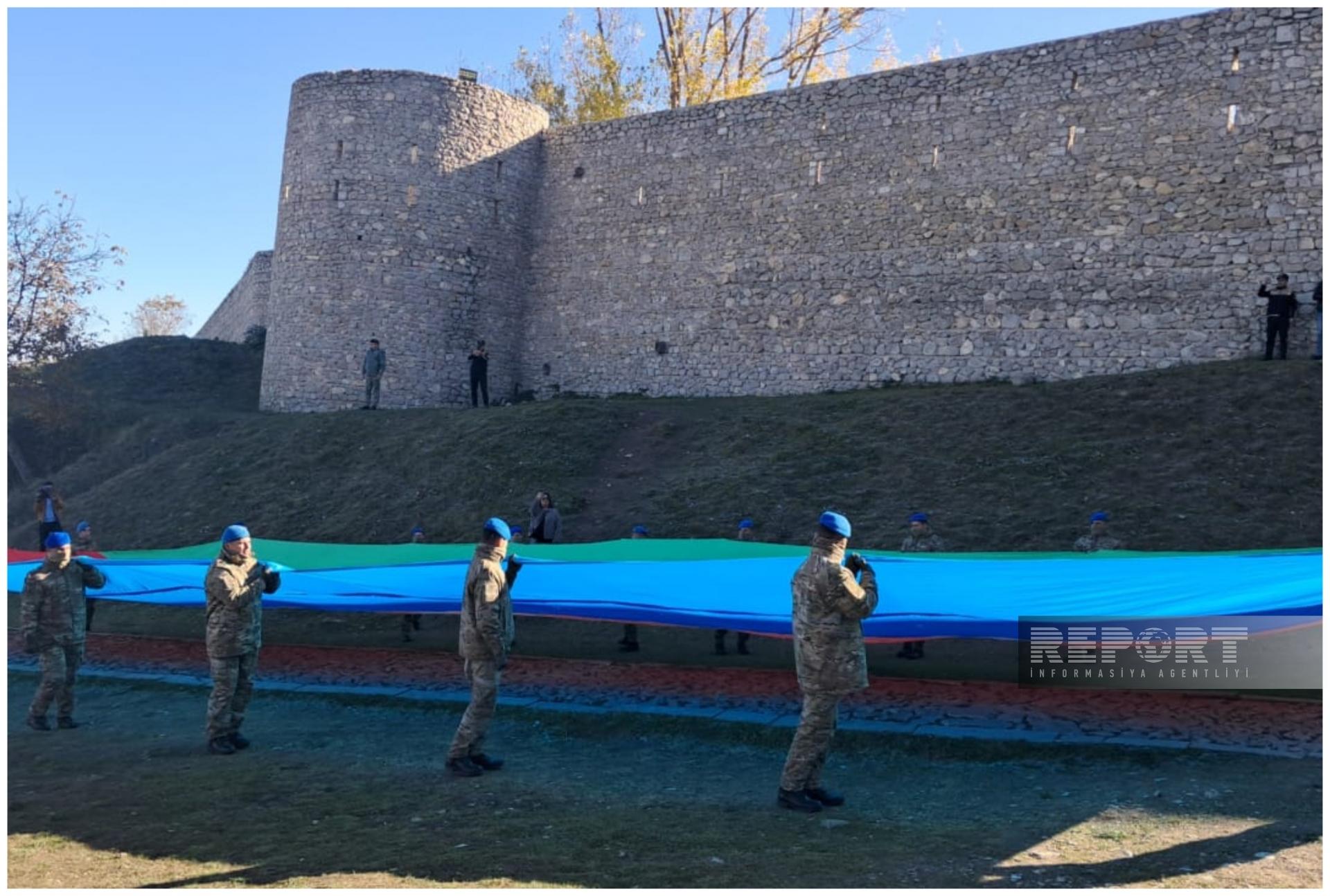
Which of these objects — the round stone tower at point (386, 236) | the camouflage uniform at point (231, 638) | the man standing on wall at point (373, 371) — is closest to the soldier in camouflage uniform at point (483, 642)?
the camouflage uniform at point (231, 638)

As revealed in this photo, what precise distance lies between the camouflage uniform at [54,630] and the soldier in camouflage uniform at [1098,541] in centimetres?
810

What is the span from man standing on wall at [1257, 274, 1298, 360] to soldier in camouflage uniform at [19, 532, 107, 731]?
14.4 meters

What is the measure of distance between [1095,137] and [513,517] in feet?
34.5

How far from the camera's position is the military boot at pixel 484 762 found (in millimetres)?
6148

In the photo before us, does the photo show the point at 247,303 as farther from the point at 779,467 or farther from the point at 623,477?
the point at 779,467

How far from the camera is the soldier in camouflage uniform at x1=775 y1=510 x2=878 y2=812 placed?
17.4ft

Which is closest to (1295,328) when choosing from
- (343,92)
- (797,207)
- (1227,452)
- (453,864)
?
(1227,452)

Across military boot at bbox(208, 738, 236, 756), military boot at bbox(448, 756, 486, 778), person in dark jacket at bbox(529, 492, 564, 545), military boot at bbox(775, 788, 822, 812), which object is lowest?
military boot at bbox(208, 738, 236, 756)

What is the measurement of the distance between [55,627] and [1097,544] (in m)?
8.37

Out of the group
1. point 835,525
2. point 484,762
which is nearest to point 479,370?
point 484,762

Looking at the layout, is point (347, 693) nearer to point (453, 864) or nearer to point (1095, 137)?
point (453, 864)

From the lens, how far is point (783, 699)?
7617 mm

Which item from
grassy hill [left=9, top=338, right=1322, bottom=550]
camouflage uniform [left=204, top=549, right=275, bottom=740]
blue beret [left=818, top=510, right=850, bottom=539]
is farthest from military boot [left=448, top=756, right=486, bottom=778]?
grassy hill [left=9, top=338, right=1322, bottom=550]

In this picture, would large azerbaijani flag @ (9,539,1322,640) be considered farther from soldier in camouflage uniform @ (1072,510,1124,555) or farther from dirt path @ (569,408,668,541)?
dirt path @ (569,408,668,541)
